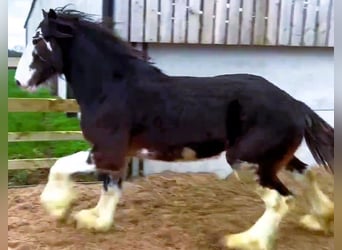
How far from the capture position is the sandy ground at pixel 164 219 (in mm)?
2953

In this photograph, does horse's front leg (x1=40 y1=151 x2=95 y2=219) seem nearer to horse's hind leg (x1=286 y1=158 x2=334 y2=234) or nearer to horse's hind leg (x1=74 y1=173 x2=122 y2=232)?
horse's hind leg (x1=74 y1=173 x2=122 y2=232)

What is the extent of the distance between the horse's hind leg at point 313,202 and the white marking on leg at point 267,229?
0.43 meters

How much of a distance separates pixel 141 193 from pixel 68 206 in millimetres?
1122

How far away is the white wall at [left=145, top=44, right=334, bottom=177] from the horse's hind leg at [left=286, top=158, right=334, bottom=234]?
100 cm

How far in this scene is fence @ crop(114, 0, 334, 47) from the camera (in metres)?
4.20

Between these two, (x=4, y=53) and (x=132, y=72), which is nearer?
(x=4, y=53)

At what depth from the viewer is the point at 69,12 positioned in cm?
312

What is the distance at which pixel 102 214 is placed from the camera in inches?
124

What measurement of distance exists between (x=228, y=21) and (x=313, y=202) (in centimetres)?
179

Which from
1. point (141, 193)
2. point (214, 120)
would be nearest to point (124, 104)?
point (214, 120)

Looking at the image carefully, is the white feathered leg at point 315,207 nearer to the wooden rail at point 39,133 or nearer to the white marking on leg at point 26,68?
the white marking on leg at point 26,68

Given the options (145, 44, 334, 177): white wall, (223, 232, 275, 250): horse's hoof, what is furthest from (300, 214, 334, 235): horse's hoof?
(145, 44, 334, 177): white wall

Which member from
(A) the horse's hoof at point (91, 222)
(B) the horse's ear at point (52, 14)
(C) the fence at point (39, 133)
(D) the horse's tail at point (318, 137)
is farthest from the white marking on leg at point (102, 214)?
(D) the horse's tail at point (318, 137)

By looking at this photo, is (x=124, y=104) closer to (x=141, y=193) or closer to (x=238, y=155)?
(x=238, y=155)
